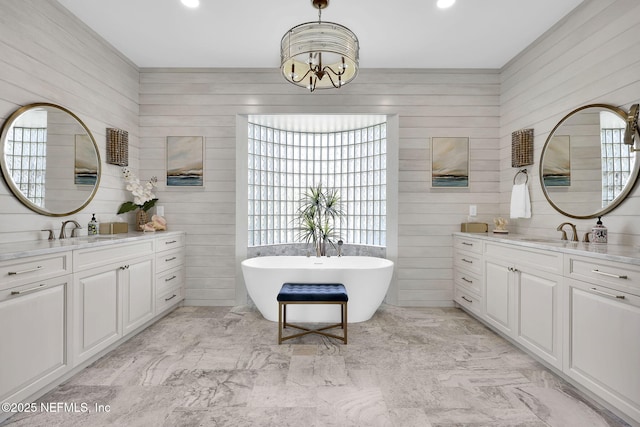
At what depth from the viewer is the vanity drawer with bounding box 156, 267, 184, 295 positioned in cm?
324

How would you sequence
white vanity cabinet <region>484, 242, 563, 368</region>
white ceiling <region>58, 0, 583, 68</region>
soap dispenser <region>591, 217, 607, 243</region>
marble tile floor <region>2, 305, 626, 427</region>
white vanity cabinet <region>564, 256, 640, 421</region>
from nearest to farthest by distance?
white vanity cabinet <region>564, 256, 640, 421</region>, marble tile floor <region>2, 305, 626, 427</region>, white vanity cabinet <region>484, 242, 563, 368</region>, soap dispenser <region>591, 217, 607, 243</region>, white ceiling <region>58, 0, 583, 68</region>

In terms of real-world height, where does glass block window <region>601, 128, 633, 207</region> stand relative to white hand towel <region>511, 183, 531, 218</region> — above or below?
above

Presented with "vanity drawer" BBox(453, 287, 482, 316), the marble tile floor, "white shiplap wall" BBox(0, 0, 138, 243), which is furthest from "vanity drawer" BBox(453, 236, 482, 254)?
"white shiplap wall" BBox(0, 0, 138, 243)

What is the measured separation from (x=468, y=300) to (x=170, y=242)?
3.36m

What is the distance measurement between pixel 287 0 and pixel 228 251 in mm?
2717

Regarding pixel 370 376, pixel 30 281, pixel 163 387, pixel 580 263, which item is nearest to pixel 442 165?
pixel 580 263

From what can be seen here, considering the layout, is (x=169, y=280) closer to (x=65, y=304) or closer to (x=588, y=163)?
(x=65, y=304)

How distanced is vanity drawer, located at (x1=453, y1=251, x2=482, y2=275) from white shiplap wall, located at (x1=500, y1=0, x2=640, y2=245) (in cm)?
63

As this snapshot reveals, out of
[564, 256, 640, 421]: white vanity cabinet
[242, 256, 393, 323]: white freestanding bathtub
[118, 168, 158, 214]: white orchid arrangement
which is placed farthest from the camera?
[118, 168, 158, 214]: white orchid arrangement

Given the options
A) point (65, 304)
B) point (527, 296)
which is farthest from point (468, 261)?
point (65, 304)

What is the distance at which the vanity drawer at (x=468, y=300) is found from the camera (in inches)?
127

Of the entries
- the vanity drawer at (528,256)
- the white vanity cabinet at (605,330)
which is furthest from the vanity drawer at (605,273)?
the vanity drawer at (528,256)

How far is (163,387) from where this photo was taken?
6.83 ft

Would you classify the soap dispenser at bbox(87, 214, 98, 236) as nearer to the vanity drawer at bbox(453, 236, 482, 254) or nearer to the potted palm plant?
the potted palm plant
